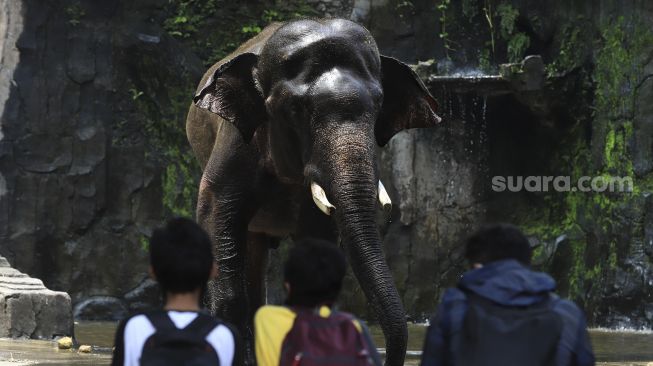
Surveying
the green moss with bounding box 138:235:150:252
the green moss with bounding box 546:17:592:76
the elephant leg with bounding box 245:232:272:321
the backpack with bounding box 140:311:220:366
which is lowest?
the green moss with bounding box 138:235:150:252

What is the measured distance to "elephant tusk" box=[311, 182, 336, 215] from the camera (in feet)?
22.7

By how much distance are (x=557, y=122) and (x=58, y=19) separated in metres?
6.25

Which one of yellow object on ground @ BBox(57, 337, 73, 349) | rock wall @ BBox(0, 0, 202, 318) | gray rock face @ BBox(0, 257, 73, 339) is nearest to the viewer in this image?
yellow object on ground @ BBox(57, 337, 73, 349)

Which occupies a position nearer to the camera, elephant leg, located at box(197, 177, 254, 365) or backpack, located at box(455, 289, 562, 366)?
backpack, located at box(455, 289, 562, 366)

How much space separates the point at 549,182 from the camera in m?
17.1

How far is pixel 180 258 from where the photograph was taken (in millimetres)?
3725

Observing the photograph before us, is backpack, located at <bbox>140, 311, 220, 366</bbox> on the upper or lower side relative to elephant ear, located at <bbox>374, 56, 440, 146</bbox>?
lower

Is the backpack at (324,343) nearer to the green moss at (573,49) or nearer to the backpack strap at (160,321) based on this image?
the backpack strap at (160,321)

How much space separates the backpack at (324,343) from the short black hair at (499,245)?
1.38 feet

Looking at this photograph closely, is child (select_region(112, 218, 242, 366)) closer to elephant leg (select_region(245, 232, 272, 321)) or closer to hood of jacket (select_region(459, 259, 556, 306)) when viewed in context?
hood of jacket (select_region(459, 259, 556, 306))

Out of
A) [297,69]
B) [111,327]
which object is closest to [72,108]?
[111,327]

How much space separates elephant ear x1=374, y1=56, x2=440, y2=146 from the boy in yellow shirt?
4322 mm

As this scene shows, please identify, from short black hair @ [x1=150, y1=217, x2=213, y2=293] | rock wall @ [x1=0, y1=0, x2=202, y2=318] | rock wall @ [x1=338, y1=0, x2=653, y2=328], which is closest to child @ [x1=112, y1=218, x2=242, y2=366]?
short black hair @ [x1=150, y1=217, x2=213, y2=293]

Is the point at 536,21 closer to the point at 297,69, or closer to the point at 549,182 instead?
the point at 549,182
